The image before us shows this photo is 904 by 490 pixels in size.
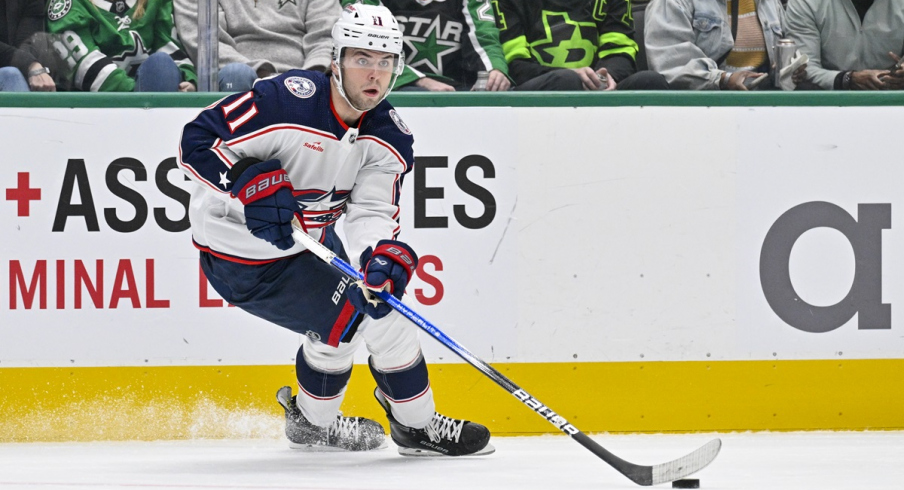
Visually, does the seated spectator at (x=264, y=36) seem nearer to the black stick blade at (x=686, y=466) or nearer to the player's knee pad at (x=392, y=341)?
→ the player's knee pad at (x=392, y=341)

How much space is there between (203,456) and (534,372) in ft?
3.32

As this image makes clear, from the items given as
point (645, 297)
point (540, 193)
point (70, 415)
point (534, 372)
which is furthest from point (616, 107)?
point (70, 415)

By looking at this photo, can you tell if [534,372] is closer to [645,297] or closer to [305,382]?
[645,297]

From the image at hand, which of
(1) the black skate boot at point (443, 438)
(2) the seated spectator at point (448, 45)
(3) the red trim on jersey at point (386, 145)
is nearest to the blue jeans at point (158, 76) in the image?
(2) the seated spectator at point (448, 45)

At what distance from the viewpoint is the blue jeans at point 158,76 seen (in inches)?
139

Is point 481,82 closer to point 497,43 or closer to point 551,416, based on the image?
point 497,43

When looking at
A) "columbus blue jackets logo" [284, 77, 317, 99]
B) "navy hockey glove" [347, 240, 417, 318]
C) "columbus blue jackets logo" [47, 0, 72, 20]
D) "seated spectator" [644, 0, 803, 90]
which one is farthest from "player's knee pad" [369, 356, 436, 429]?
"columbus blue jackets logo" [47, 0, 72, 20]

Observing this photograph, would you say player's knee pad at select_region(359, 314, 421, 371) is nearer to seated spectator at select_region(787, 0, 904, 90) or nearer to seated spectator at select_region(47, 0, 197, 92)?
seated spectator at select_region(47, 0, 197, 92)

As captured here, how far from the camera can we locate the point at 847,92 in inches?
141

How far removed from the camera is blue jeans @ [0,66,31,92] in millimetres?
3471

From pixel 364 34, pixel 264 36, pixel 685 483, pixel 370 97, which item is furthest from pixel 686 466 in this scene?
pixel 264 36

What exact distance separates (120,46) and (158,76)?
0.58ft

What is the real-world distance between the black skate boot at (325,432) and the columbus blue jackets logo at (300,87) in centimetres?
88

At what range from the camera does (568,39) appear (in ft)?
12.6
